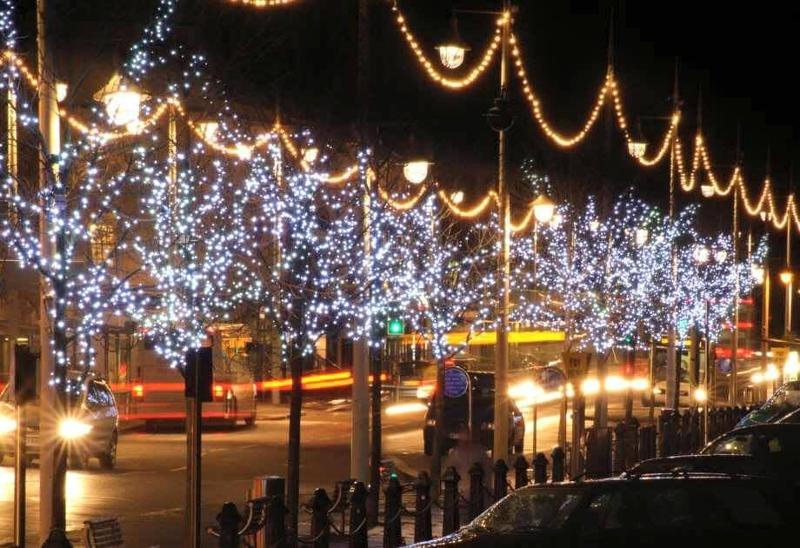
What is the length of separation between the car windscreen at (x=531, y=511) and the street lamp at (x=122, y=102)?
6.32 metres

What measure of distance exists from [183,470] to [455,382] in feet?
19.6

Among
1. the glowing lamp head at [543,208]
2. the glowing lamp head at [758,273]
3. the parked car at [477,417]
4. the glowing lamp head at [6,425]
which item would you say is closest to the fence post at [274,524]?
the glowing lamp head at [543,208]

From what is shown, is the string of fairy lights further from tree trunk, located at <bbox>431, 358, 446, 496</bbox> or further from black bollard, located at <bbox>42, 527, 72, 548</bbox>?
black bollard, located at <bbox>42, 527, 72, 548</bbox>

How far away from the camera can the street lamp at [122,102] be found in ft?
53.1

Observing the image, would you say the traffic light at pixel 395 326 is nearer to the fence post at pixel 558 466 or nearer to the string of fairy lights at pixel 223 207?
the string of fairy lights at pixel 223 207

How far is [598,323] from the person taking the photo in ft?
112

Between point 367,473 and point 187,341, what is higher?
point 187,341

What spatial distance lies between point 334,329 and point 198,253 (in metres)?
3.63

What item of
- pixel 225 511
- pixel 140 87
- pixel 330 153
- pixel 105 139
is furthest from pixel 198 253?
pixel 225 511

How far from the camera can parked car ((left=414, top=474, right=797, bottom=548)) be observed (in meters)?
10.6

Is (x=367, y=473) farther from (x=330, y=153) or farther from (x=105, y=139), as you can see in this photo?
(x=105, y=139)

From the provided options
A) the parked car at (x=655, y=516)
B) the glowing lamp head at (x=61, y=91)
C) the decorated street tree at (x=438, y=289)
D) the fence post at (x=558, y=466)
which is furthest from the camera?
the decorated street tree at (x=438, y=289)

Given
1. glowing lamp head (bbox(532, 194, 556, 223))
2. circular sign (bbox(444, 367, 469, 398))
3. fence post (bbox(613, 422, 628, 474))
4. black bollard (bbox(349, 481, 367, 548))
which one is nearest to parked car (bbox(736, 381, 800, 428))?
fence post (bbox(613, 422, 628, 474))

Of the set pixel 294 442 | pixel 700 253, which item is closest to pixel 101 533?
pixel 294 442
